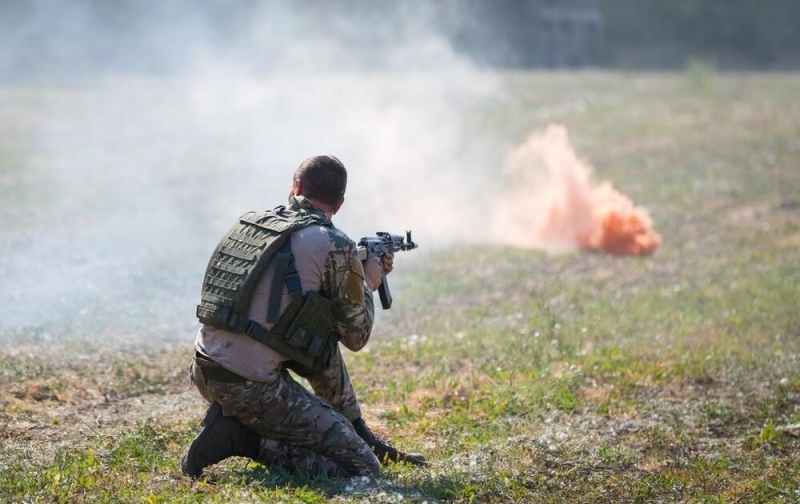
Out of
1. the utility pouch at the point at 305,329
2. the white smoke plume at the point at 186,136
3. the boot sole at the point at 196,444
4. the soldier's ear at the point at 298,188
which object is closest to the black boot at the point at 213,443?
the boot sole at the point at 196,444

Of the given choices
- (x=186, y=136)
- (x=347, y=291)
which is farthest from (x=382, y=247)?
(x=186, y=136)

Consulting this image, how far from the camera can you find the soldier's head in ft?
19.9

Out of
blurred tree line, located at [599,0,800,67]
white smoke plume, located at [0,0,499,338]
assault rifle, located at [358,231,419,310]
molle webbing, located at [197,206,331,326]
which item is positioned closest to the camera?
molle webbing, located at [197,206,331,326]

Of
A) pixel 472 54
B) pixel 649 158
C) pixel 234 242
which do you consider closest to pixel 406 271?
pixel 234 242

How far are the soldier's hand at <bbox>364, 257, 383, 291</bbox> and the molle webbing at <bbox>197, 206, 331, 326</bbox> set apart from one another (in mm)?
504

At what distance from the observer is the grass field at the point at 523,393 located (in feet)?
20.1

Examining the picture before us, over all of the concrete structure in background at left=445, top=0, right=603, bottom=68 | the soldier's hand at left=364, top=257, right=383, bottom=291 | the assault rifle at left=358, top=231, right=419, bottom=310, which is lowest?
the soldier's hand at left=364, top=257, right=383, bottom=291

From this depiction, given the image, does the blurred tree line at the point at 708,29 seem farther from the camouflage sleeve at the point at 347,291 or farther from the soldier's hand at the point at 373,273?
the camouflage sleeve at the point at 347,291

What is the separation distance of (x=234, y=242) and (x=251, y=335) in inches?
21.6

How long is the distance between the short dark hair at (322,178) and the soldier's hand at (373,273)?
505mm

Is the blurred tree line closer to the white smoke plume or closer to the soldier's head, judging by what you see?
the white smoke plume

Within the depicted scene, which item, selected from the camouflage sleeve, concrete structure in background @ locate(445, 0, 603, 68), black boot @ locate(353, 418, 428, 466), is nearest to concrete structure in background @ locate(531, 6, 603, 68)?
concrete structure in background @ locate(445, 0, 603, 68)

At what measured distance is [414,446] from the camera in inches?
274

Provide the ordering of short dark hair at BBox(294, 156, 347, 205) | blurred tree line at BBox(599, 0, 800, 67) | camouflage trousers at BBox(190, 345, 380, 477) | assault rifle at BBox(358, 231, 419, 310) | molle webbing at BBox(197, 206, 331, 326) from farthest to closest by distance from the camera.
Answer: blurred tree line at BBox(599, 0, 800, 67) → assault rifle at BBox(358, 231, 419, 310) → short dark hair at BBox(294, 156, 347, 205) → camouflage trousers at BBox(190, 345, 380, 477) → molle webbing at BBox(197, 206, 331, 326)
